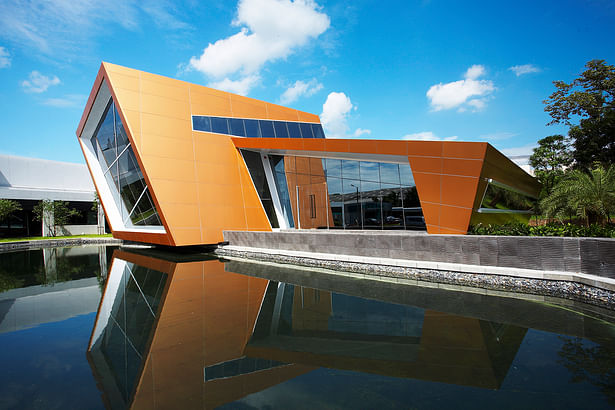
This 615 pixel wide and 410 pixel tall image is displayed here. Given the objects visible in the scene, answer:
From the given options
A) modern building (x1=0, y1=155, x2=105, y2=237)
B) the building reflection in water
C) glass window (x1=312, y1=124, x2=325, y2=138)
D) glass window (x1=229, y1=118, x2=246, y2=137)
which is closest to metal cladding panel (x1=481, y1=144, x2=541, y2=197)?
the building reflection in water

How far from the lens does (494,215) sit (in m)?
15.6

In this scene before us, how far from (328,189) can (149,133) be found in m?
10.4

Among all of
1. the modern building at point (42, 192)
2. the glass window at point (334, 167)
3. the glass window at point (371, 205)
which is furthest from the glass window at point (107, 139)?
the modern building at point (42, 192)

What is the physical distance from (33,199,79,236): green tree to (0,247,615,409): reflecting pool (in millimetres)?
37290

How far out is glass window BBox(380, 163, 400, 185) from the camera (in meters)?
15.8

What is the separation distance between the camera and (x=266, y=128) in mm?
23859

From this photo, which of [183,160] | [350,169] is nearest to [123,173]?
[183,160]

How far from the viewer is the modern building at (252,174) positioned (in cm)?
1370

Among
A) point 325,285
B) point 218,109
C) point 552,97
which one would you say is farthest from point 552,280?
point 552,97

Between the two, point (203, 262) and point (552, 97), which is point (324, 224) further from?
point (552, 97)

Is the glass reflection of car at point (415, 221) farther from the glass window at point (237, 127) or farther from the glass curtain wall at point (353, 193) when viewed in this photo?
the glass window at point (237, 127)

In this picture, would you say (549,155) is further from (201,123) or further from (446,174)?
(201,123)

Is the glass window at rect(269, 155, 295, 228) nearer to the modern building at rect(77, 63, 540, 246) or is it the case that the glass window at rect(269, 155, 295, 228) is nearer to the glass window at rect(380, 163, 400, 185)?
the modern building at rect(77, 63, 540, 246)

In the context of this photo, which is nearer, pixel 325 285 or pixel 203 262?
pixel 325 285
